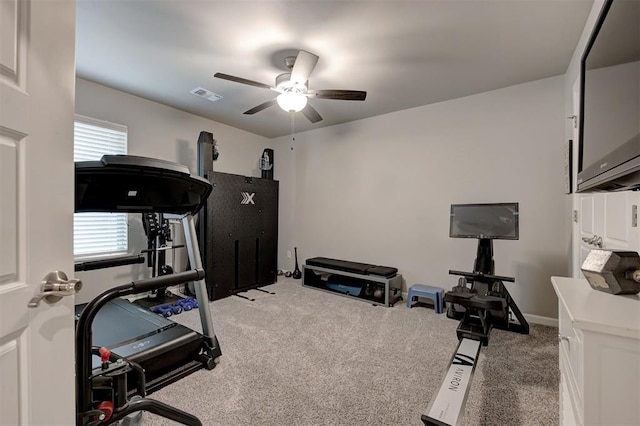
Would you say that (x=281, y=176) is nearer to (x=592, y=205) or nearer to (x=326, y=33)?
(x=326, y=33)

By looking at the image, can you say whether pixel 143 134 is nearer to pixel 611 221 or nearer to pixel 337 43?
pixel 337 43

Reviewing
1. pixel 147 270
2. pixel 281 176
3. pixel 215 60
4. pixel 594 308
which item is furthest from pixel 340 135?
pixel 594 308

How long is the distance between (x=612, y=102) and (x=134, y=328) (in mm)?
3093

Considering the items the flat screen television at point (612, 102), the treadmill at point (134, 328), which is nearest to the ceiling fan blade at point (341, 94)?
the treadmill at point (134, 328)

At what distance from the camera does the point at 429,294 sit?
10.8 ft

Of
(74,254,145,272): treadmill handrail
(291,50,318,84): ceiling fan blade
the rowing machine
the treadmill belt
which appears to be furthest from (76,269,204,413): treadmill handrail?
(291,50,318,84): ceiling fan blade

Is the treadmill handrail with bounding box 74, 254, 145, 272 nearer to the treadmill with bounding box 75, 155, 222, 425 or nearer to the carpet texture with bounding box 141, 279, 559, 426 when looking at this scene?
the treadmill with bounding box 75, 155, 222, 425

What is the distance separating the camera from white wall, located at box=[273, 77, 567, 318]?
2906 mm

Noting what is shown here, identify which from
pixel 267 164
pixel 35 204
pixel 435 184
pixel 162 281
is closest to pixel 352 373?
pixel 162 281

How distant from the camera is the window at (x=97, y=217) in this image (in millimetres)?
3061

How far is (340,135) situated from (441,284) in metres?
2.61

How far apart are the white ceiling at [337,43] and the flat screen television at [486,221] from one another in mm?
1349

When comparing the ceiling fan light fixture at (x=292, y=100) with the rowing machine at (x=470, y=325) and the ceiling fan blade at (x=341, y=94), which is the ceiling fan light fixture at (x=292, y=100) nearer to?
the ceiling fan blade at (x=341, y=94)

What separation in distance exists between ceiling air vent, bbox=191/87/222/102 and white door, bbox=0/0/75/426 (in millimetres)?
2684
